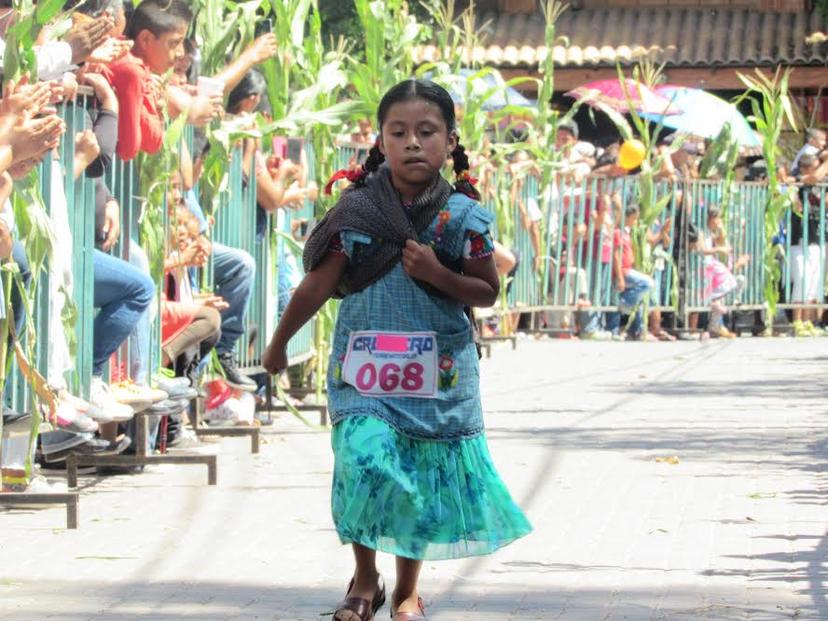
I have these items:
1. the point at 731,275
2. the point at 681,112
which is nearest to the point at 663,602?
the point at 731,275

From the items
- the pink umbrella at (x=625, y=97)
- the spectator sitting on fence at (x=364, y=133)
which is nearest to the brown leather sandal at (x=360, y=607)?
the spectator sitting on fence at (x=364, y=133)

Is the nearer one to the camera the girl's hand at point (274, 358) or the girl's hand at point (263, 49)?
the girl's hand at point (274, 358)

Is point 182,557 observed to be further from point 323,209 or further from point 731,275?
point 731,275

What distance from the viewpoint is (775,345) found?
2139 centimetres

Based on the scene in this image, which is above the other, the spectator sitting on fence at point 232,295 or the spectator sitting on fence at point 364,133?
the spectator sitting on fence at point 364,133

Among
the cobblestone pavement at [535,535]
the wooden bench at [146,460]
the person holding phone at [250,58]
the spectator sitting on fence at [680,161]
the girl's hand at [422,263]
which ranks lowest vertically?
the cobblestone pavement at [535,535]

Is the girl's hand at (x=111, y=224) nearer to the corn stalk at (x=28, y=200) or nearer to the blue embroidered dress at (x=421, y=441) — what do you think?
the corn stalk at (x=28, y=200)

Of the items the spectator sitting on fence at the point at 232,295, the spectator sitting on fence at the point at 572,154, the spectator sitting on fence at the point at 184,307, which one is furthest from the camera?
the spectator sitting on fence at the point at 572,154

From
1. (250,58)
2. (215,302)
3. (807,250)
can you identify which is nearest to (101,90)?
(215,302)

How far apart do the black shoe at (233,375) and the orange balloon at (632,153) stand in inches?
447

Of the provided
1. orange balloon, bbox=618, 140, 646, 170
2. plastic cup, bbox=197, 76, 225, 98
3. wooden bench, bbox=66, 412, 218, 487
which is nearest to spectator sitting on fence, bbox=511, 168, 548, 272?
orange balloon, bbox=618, 140, 646, 170

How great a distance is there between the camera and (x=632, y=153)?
22234 mm

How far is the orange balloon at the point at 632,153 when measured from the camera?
72.8 ft

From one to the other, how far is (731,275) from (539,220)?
3.01 meters
